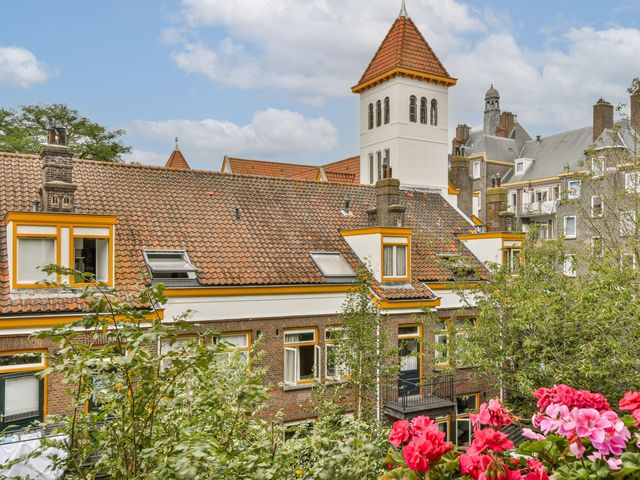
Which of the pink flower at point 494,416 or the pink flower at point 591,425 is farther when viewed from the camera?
the pink flower at point 494,416

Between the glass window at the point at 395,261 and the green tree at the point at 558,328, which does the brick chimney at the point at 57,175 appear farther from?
the green tree at the point at 558,328

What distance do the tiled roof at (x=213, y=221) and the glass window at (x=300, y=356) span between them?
70.1 inches

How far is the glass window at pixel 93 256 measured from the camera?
1333cm

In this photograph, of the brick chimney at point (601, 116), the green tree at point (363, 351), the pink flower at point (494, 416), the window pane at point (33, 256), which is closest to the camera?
the pink flower at point (494, 416)

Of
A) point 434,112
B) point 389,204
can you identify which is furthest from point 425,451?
point 434,112

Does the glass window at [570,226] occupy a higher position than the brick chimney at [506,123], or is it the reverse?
the brick chimney at [506,123]

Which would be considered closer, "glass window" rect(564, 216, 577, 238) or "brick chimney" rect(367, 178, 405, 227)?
"brick chimney" rect(367, 178, 405, 227)

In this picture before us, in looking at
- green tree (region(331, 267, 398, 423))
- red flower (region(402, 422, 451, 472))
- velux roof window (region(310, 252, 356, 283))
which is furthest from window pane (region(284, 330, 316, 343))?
red flower (region(402, 422, 451, 472))

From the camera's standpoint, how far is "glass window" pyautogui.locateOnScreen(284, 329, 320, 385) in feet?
51.6

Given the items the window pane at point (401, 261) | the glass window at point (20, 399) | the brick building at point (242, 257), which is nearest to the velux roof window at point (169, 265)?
the brick building at point (242, 257)

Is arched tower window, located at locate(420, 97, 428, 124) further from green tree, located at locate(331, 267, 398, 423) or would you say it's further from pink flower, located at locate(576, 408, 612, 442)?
pink flower, located at locate(576, 408, 612, 442)

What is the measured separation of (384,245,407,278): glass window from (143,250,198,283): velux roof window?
6.95 m

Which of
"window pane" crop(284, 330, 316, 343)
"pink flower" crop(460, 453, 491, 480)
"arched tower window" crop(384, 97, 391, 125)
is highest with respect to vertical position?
"arched tower window" crop(384, 97, 391, 125)

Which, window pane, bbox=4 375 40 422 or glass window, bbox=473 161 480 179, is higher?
glass window, bbox=473 161 480 179
